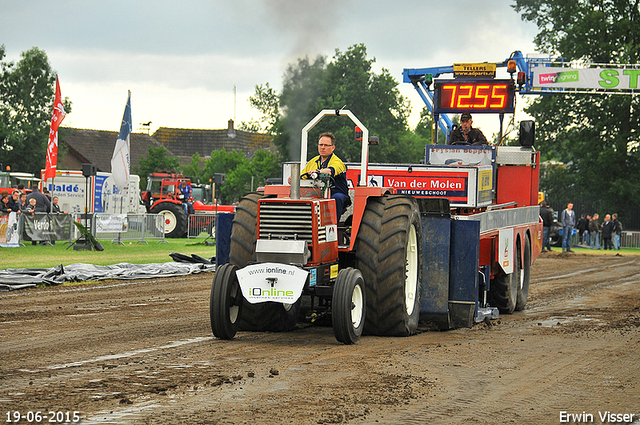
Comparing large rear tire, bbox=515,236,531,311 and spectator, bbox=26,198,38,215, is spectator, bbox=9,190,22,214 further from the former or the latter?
large rear tire, bbox=515,236,531,311

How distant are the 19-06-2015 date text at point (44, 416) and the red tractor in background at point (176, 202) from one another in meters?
22.6

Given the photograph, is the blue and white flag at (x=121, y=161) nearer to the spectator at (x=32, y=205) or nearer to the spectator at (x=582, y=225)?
the spectator at (x=32, y=205)

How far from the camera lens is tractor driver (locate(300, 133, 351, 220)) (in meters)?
8.66

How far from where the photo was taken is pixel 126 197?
113ft

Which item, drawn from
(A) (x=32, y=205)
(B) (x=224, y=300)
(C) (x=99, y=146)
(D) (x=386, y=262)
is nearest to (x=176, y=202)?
(A) (x=32, y=205)

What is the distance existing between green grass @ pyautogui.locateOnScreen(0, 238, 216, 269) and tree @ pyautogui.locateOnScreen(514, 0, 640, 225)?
2439cm

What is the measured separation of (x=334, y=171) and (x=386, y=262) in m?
1.07

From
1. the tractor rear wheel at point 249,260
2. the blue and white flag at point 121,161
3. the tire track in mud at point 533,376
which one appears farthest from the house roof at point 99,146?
the tire track in mud at point 533,376

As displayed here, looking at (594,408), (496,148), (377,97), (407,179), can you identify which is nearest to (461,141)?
(496,148)

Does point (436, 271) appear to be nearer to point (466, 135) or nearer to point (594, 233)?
point (466, 135)

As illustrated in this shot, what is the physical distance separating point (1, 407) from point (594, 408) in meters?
3.86

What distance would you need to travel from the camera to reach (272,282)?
7.74 m

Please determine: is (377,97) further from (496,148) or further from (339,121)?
(496,148)

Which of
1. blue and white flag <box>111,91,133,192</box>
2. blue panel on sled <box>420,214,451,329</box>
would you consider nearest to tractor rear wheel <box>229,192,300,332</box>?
blue panel on sled <box>420,214,451,329</box>
